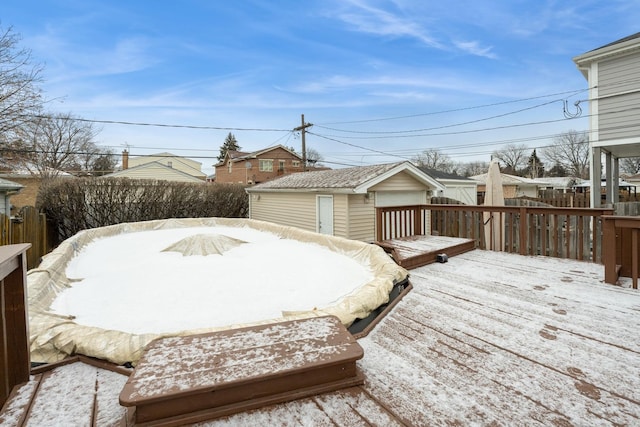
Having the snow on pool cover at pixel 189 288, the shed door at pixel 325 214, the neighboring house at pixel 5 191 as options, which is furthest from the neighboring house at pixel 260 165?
the snow on pool cover at pixel 189 288

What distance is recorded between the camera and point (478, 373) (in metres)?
1.71

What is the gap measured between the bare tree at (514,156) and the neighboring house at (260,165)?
3390 cm

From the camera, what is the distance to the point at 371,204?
8523mm

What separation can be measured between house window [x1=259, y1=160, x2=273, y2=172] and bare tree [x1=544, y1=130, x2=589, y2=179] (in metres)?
34.8

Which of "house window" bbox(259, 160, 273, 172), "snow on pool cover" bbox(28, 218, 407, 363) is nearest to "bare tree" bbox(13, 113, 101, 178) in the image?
"house window" bbox(259, 160, 273, 172)

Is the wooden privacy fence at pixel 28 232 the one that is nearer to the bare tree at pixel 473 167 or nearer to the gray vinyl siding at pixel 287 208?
the gray vinyl siding at pixel 287 208

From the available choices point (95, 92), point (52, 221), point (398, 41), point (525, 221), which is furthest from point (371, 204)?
point (95, 92)

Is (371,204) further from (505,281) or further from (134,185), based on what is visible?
(134,185)

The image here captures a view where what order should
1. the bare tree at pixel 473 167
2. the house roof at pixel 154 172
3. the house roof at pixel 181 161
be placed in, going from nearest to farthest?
the house roof at pixel 154 172 < the house roof at pixel 181 161 < the bare tree at pixel 473 167

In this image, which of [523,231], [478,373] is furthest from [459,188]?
[478,373]

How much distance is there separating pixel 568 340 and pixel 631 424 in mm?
783

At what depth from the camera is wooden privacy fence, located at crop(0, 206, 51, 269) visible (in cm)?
567

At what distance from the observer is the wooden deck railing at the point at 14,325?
58.3 inches

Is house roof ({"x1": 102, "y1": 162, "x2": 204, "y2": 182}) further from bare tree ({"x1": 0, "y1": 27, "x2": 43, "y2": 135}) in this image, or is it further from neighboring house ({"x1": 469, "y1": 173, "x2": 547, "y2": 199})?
neighboring house ({"x1": 469, "y1": 173, "x2": 547, "y2": 199})
